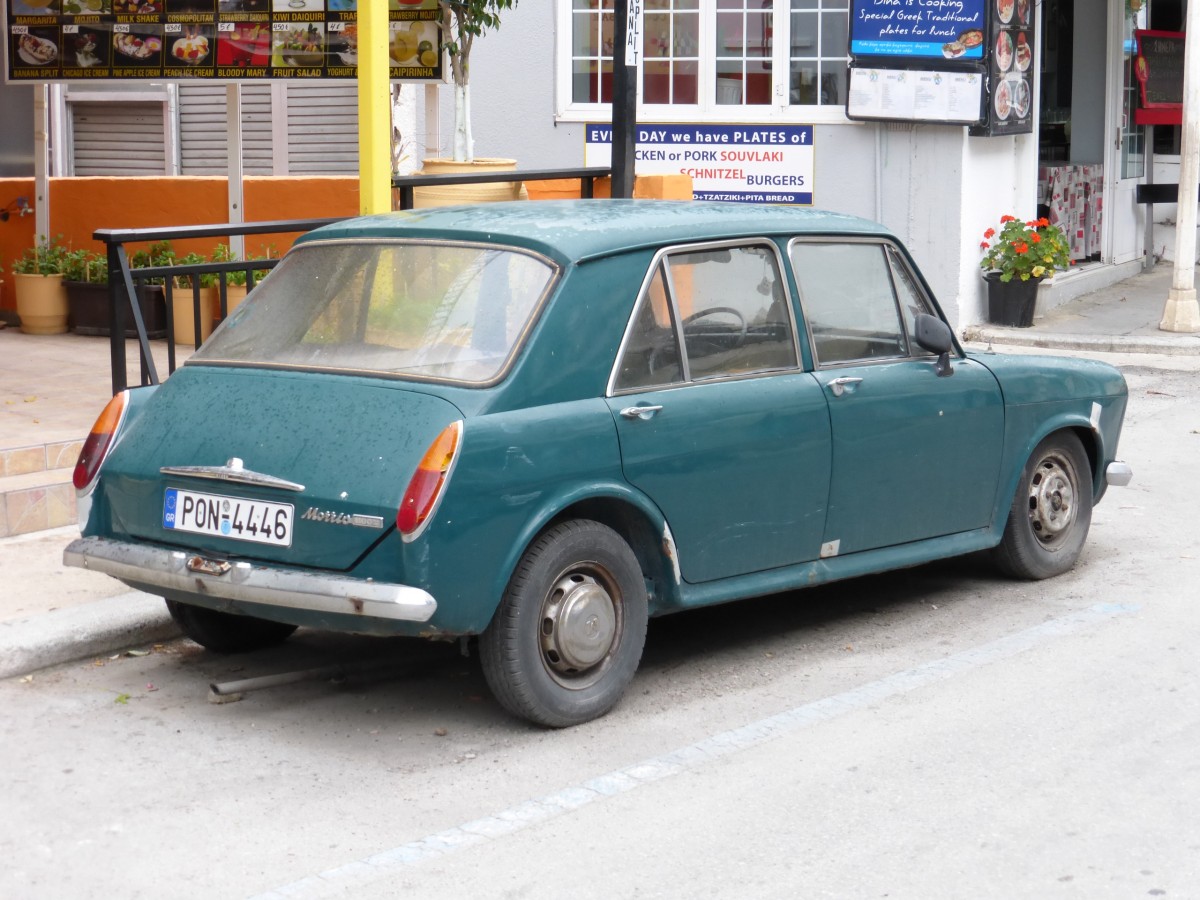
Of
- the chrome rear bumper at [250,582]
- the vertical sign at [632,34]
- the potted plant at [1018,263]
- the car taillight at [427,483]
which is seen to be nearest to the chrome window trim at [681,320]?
the car taillight at [427,483]

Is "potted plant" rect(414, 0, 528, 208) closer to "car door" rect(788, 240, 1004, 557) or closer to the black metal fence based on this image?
the black metal fence

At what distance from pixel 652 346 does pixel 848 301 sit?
1.09 metres

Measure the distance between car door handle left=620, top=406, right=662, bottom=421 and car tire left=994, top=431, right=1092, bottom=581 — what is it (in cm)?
214

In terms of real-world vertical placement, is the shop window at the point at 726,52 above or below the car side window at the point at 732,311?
above

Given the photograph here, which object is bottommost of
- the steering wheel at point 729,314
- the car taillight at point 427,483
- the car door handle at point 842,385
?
the car taillight at point 427,483

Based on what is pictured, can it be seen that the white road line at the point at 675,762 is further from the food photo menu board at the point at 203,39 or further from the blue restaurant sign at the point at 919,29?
the blue restaurant sign at the point at 919,29

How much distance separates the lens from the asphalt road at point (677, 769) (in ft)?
14.1

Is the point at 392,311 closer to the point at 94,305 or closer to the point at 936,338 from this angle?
the point at 936,338

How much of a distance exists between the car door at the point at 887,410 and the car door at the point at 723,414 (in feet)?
0.42

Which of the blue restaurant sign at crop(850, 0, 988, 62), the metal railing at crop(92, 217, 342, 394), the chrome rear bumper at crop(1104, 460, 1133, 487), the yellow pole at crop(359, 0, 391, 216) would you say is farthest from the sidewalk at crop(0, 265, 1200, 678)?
the chrome rear bumper at crop(1104, 460, 1133, 487)

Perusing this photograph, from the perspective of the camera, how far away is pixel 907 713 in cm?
555

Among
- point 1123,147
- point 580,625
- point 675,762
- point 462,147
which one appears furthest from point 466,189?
point 1123,147

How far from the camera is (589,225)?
5734 millimetres

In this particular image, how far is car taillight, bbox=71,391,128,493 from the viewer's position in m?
5.71
